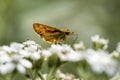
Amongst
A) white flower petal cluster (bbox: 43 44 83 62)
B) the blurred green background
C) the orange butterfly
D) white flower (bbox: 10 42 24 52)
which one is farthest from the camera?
the blurred green background

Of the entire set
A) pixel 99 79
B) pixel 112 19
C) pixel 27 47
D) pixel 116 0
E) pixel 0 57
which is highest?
pixel 116 0

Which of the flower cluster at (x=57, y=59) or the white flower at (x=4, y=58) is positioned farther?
the white flower at (x=4, y=58)

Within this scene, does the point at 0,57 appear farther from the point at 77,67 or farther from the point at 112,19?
the point at 112,19

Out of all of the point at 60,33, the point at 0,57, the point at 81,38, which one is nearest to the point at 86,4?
the point at 81,38

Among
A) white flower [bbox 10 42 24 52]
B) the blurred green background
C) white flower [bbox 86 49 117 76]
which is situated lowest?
white flower [bbox 86 49 117 76]

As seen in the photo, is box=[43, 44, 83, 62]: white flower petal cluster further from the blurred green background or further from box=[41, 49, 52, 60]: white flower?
the blurred green background

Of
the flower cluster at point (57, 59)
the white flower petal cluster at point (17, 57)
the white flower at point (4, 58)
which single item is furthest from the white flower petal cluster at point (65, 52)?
the white flower at point (4, 58)

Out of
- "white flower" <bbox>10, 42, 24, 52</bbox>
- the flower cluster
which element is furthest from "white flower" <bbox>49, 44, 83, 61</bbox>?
"white flower" <bbox>10, 42, 24, 52</bbox>

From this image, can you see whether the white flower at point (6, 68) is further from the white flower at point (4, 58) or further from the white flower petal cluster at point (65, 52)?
the white flower petal cluster at point (65, 52)
